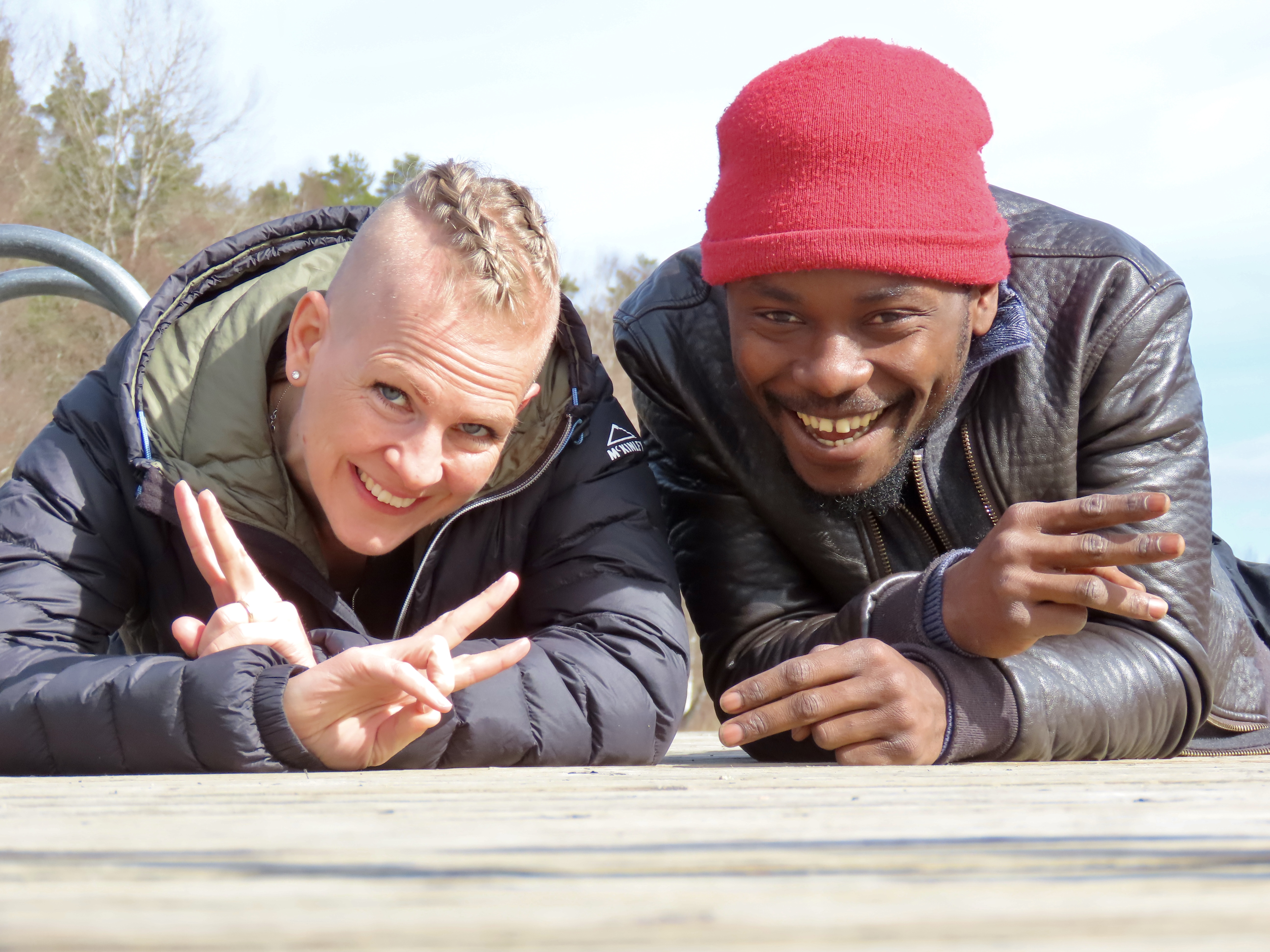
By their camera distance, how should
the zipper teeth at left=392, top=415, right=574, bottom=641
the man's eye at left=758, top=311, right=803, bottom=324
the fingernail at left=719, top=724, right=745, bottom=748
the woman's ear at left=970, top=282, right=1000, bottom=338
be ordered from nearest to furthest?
the fingernail at left=719, top=724, right=745, bottom=748
the zipper teeth at left=392, top=415, right=574, bottom=641
the man's eye at left=758, top=311, right=803, bottom=324
the woman's ear at left=970, top=282, right=1000, bottom=338

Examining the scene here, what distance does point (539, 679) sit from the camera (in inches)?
92.7

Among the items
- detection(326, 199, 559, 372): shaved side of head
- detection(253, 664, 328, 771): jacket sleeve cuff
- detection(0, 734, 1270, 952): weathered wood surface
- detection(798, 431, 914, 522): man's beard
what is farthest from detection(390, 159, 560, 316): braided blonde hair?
detection(0, 734, 1270, 952): weathered wood surface

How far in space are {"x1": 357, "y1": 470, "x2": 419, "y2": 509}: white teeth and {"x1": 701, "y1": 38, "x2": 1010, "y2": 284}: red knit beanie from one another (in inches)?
35.5

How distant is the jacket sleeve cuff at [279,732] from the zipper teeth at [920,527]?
1581mm

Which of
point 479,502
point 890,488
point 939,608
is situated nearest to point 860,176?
point 890,488

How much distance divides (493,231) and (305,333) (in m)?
0.48

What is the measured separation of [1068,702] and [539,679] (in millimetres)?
1048

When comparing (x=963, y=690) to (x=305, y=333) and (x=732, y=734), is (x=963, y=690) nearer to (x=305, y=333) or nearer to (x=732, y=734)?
(x=732, y=734)

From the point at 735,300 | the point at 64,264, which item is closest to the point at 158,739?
the point at 735,300

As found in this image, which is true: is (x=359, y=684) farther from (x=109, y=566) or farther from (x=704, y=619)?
(x=704, y=619)

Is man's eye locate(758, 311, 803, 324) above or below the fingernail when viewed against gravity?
above

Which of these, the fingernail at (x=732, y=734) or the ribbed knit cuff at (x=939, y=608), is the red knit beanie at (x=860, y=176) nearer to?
the ribbed knit cuff at (x=939, y=608)

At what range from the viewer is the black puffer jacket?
6.97ft

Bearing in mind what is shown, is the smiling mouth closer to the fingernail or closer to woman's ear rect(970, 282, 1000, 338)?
woman's ear rect(970, 282, 1000, 338)
